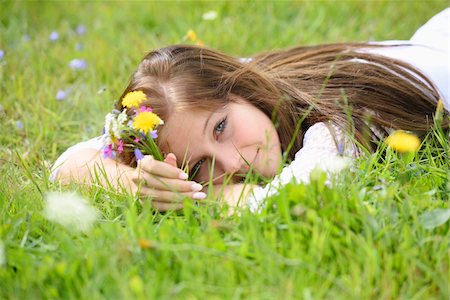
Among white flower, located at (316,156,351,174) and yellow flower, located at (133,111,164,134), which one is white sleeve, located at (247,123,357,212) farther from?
yellow flower, located at (133,111,164,134)

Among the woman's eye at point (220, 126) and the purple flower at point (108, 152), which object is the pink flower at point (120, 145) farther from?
the woman's eye at point (220, 126)

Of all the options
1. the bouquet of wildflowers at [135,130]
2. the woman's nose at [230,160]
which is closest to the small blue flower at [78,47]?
the bouquet of wildflowers at [135,130]

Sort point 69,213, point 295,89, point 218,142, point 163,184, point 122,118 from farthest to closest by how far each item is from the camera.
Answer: point 295,89 < point 218,142 < point 122,118 < point 163,184 < point 69,213

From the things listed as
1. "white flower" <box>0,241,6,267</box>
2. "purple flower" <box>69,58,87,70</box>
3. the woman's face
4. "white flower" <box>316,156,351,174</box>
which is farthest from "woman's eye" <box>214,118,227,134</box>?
"purple flower" <box>69,58,87,70</box>

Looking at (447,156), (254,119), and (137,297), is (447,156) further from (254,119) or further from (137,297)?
(137,297)

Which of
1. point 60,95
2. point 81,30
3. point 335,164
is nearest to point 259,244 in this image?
point 335,164

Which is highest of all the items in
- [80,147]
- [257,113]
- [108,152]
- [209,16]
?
[209,16]

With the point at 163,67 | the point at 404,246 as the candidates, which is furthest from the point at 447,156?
the point at 163,67

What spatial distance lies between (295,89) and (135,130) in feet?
2.26

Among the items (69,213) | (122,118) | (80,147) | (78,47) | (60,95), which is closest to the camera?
(69,213)

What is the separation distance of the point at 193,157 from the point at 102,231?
535 millimetres

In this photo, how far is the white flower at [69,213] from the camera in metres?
1.77

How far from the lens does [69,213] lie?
179 cm

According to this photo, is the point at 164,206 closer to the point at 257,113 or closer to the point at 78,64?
the point at 257,113
